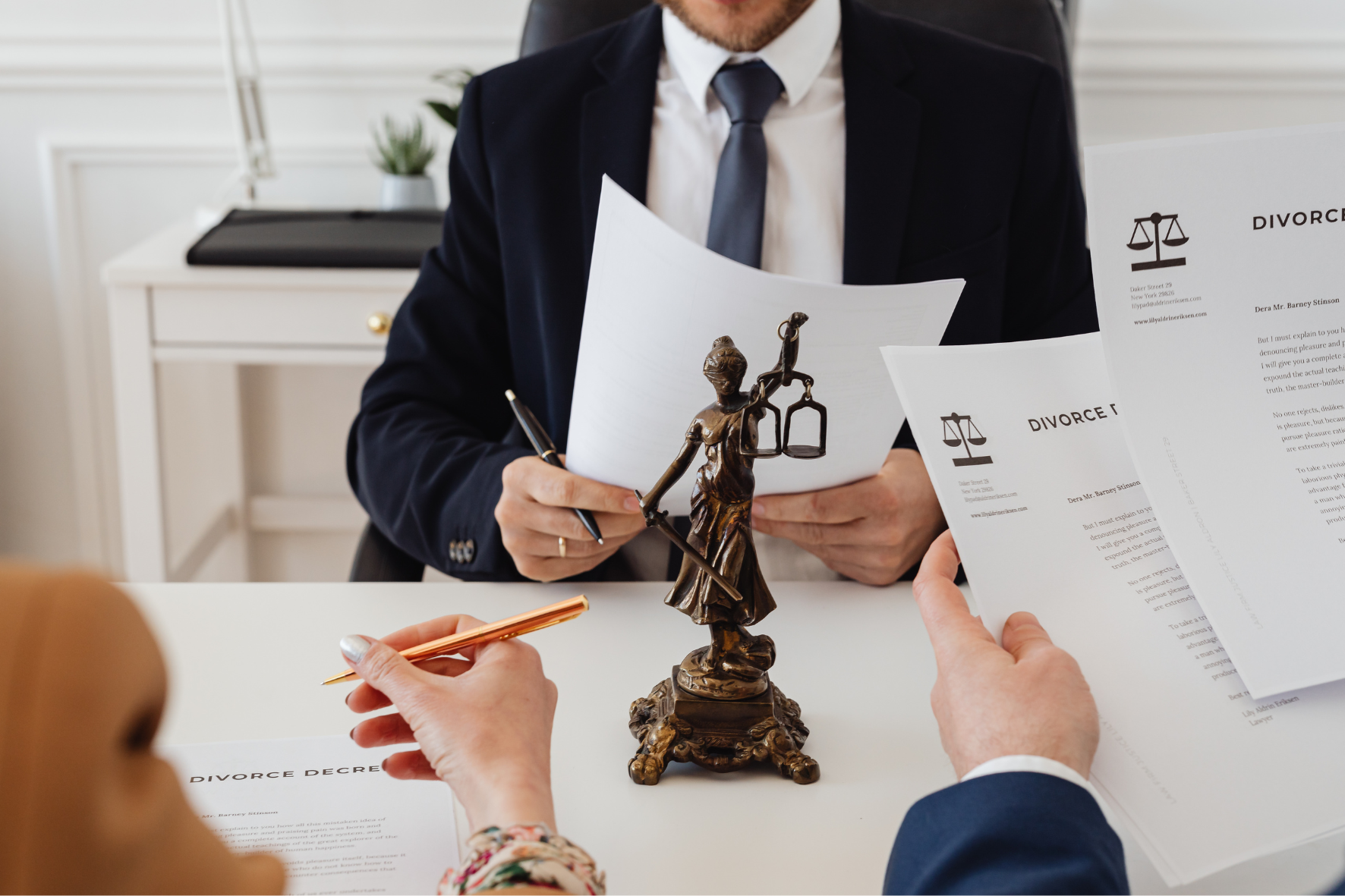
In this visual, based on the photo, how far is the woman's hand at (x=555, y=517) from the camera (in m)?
0.75

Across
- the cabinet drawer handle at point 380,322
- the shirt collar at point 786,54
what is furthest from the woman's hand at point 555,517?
the cabinet drawer handle at point 380,322

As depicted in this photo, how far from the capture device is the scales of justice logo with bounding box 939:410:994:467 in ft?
1.69

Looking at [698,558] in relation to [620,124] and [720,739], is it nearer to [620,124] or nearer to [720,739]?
[720,739]

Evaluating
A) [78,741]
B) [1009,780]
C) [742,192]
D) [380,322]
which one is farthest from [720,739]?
[380,322]

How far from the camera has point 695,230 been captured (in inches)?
42.4

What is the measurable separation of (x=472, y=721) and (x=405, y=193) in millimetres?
1381

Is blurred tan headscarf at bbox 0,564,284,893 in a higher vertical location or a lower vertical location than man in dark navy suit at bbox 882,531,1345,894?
higher

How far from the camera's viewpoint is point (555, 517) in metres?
0.78

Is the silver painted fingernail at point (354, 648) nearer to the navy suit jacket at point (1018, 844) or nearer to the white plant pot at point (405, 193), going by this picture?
the navy suit jacket at point (1018, 844)

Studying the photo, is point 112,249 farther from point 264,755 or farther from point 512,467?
point 264,755

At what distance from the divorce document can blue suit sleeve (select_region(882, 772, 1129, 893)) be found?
0.07 metres

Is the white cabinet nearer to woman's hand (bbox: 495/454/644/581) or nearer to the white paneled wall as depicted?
the white paneled wall

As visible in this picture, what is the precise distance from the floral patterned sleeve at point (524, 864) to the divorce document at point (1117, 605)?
0.23m

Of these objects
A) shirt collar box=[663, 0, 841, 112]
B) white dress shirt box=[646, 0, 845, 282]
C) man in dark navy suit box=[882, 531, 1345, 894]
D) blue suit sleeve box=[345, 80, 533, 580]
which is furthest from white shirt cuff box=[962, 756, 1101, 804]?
shirt collar box=[663, 0, 841, 112]
